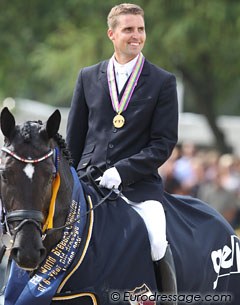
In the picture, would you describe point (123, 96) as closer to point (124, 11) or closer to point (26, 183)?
point (124, 11)

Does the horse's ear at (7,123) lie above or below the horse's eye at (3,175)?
above

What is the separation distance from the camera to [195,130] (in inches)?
1427

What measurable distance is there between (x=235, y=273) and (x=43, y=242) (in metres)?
2.50

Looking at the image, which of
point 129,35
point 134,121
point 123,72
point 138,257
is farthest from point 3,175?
point 129,35

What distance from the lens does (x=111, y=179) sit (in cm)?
674

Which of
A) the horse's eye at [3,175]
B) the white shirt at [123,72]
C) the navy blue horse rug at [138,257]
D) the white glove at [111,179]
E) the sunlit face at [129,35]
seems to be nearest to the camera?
the horse's eye at [3,175]

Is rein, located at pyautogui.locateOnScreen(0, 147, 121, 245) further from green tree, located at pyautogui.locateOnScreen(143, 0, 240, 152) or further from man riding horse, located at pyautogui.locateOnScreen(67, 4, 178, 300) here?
green tree, located at pyautogui.locateOnScreen(143, 0, 240, 152)

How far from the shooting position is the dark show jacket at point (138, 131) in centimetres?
691

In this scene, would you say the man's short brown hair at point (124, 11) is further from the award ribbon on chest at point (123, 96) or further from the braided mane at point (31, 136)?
the braided mane at point (31, 136)

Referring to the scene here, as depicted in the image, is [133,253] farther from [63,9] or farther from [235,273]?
[63,9]

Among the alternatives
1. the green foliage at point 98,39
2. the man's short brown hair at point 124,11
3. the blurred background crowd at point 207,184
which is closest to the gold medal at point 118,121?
the man's short brown hair at point 124,11

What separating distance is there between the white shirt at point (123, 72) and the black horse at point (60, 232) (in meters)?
0.86

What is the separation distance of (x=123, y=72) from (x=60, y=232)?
1.52m

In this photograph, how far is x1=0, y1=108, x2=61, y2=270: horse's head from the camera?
19.2ft
